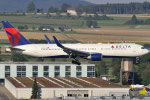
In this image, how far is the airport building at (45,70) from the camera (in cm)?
14988

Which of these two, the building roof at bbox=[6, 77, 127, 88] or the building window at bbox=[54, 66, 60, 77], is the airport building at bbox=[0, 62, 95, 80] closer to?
the building window at bbox=[54, 66, 60, 77]

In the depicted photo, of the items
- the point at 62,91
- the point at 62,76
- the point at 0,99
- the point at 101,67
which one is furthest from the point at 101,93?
the point at 101,67

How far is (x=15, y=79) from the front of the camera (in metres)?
137

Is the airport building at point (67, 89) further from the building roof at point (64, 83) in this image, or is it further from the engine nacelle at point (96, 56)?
the engine nacelle at point (96, 56)

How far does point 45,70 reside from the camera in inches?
5965

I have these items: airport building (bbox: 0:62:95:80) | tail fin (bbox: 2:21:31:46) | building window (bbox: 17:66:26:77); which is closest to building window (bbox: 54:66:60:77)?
airport building (bbox: 0:62:95:80)

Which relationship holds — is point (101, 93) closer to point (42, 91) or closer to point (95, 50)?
point (42, 91)

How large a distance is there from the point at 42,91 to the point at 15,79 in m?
23.2

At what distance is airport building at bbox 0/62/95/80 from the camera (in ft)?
492

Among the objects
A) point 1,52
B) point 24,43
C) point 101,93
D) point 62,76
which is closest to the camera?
point 24,43

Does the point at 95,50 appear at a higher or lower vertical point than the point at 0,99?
higher

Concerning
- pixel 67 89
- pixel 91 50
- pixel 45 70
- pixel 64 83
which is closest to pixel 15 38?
pixel 91 50

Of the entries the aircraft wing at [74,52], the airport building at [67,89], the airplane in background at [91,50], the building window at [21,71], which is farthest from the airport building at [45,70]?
the aircraft wing at [74,52]

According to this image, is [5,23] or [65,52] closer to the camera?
[65,52]
